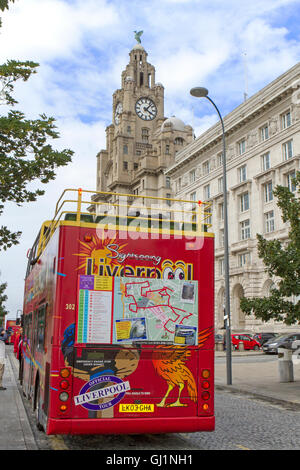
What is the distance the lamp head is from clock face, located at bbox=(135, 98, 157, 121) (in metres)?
84.2

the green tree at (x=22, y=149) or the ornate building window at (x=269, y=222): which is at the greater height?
the ornate building window at (x=269, y=222)

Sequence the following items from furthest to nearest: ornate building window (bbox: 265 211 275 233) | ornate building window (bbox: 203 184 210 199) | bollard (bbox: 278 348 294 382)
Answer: ornate building window (bbox: 203 184 210 199)
ornate building window (bbox: 265 211 275 233)
bollard (bbox: 278 348 294 382)

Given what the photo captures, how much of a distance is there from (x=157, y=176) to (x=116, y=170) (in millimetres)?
11179

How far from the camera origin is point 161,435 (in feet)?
27.2

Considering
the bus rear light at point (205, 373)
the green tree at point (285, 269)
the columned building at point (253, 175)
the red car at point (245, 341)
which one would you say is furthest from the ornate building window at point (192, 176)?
the bus rear light at point (205, 373)

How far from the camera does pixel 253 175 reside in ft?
165

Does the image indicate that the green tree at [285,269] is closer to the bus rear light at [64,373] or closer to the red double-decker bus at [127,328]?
the red double-decker bus at [127,328]

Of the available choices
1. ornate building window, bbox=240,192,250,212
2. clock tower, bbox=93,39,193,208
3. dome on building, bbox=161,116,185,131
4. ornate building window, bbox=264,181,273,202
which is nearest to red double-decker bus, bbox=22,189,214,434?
ornate building window, bbox=264,181,273,202

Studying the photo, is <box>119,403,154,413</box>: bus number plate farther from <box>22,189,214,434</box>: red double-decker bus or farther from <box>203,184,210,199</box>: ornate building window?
<box>203,184,210,199</box>: ornate building window

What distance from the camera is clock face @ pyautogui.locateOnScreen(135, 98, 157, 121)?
329ft

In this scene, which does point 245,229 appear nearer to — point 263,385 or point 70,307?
point 263,385

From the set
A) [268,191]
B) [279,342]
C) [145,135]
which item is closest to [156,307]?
[279,342]

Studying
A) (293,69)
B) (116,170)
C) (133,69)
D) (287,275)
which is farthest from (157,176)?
(287,275)

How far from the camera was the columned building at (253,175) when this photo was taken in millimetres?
45281
